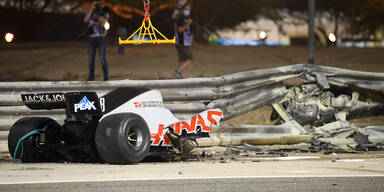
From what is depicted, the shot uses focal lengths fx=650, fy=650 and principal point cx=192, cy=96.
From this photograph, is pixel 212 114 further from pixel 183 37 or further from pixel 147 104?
pixel 183 37

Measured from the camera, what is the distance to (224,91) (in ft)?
31.6

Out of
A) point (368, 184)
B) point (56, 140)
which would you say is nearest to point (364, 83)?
point (368, 184)

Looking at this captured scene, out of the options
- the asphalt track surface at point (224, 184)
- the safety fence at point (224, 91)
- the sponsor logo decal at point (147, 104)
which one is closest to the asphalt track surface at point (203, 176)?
the asphalt track surface at point (224, 184)

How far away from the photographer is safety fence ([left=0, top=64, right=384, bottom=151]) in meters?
9.22

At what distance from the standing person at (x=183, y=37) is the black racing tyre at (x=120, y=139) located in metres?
4.98

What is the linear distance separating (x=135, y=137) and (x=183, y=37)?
17.8 feet

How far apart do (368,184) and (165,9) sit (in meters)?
22.3

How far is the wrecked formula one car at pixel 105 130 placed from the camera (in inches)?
Result: 290

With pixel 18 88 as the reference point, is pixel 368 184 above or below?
below

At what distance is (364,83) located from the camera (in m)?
10.2

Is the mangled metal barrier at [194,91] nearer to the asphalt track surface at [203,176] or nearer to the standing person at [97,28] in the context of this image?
the asphalt track surface at [203,176]

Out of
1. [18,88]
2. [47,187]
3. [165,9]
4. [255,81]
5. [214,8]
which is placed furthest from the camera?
[214,8]

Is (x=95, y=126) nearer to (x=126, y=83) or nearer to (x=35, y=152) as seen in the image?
(x=35, y=152)

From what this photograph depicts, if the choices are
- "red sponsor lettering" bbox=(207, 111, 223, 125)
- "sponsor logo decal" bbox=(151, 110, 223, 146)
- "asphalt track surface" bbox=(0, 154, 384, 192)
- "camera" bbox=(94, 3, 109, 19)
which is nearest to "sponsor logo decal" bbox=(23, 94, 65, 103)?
"asphalt track surface" bbox=(0, 154, 384, 192)
